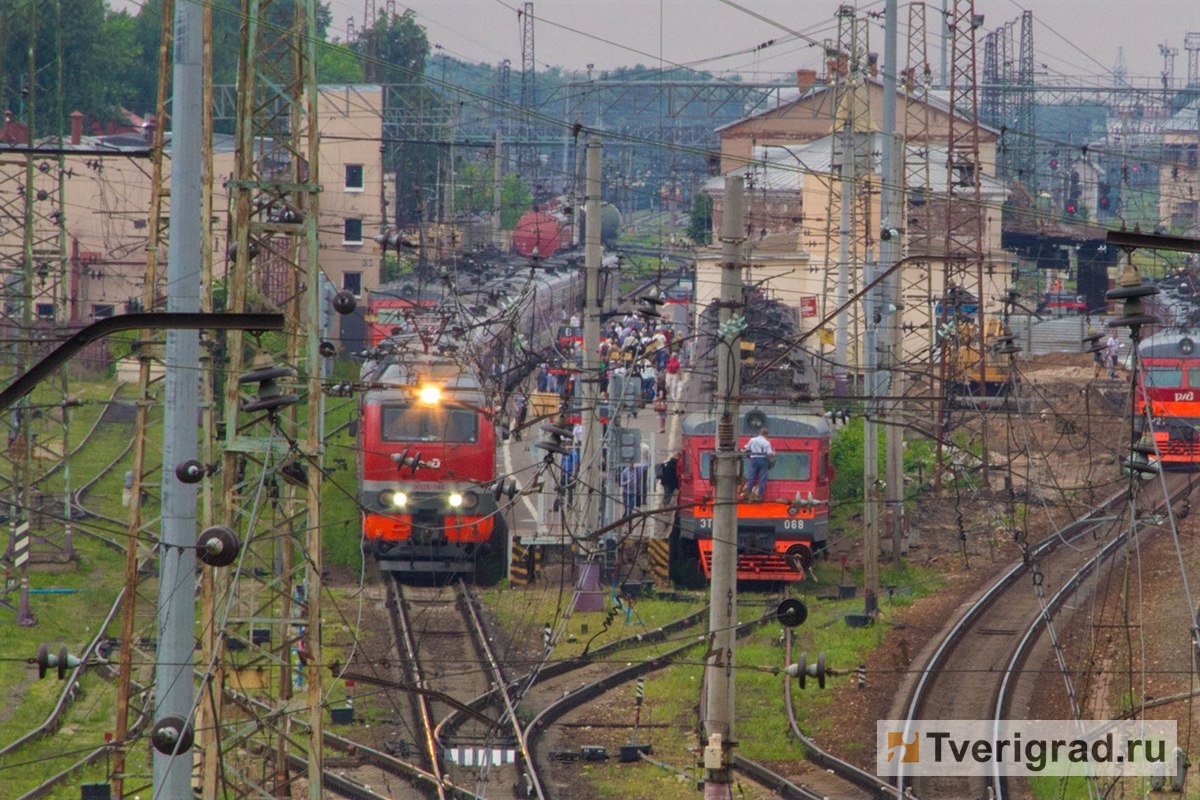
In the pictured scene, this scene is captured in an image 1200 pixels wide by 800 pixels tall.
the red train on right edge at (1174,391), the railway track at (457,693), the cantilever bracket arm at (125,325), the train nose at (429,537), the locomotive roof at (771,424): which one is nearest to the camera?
the cantilever bracket arm at (125,325)

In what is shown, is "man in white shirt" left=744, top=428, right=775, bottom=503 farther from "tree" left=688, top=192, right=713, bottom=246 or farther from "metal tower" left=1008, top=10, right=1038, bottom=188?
"metal tower" left=1008, top=10, right=1038, bottom=188

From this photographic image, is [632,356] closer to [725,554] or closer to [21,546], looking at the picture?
[21,546]

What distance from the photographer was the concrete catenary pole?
31.1 feet

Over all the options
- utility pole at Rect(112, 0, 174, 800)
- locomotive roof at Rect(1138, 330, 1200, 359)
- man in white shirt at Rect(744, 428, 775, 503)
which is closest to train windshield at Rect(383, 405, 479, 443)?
man in white shirt at Rect(744, 428, 775, 503)

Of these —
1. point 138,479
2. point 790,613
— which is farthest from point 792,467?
point 138,479

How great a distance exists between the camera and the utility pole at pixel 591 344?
53.6 ft

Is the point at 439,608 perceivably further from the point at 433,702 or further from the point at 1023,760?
the point at 1023,760

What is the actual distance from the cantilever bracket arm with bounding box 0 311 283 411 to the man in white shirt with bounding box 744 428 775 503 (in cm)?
1561

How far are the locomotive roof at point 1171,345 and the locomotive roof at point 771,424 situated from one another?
7.67m

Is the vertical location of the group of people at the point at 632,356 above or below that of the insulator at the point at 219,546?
above

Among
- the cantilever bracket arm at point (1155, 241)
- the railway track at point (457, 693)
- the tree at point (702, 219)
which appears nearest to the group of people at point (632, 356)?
the railway track at point (457, 693)

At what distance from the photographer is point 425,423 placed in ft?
69.1

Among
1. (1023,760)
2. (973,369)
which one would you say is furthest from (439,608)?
(973,369)

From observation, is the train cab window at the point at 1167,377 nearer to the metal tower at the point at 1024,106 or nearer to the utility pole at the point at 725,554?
the utility pole at the point at 725,554
